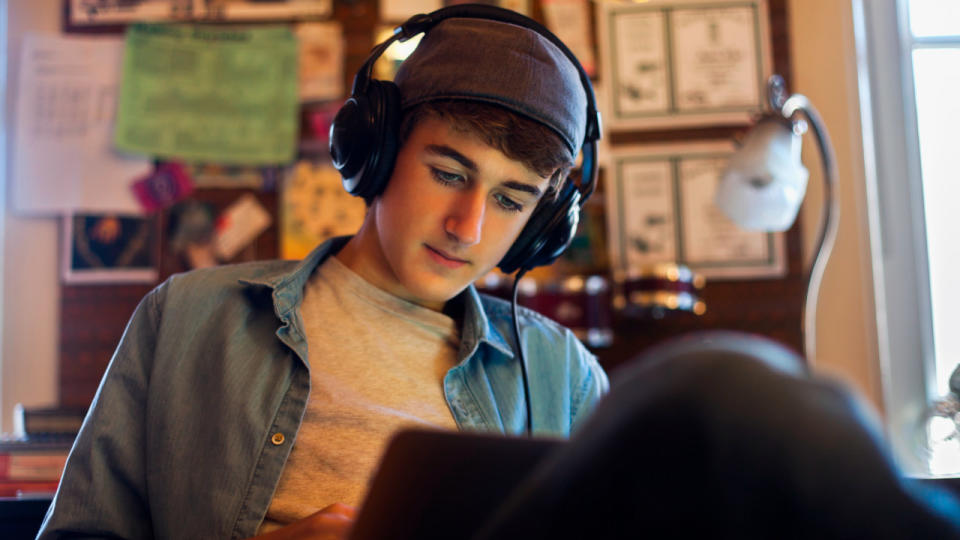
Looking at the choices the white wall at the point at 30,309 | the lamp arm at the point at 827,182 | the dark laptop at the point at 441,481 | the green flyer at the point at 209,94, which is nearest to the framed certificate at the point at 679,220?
the lamp arm at the point at 827,182

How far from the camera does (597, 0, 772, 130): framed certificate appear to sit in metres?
1.90

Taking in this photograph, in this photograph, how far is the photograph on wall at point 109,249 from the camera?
6.19ft

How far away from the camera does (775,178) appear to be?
1535 millimetres

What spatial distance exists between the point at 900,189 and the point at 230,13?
162 centimetres

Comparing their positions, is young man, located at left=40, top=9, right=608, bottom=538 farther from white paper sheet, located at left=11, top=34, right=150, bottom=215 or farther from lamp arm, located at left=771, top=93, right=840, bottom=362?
white paper sheet, located at left=11, top=34, right=150, bottom=215

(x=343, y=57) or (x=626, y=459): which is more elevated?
(x=343, y=57)

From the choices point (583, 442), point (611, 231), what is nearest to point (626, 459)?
point (583, 442)

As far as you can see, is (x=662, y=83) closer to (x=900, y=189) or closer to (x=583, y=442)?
(x=900, y=189)

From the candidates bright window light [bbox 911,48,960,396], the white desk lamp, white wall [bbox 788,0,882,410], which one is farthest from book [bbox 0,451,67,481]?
bright window light [bbox 911,48,960,396]

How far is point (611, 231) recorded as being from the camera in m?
1.87

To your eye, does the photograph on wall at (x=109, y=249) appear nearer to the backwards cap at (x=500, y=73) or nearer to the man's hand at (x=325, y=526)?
the backwards cap at (x=500, y=73)

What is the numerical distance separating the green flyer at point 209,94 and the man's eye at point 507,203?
1.11 metres

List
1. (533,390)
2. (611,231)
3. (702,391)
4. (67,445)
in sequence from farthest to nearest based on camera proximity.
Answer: (611,231) → (67,445) → (533,390) → (702,391)

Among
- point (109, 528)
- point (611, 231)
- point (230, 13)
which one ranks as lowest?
point (109, 528)
